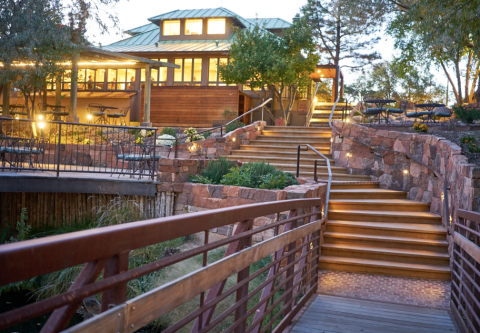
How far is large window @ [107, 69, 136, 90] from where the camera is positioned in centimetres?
2317

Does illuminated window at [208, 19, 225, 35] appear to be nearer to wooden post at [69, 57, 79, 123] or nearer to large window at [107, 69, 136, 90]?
large window at [107, 69, 136, 90]

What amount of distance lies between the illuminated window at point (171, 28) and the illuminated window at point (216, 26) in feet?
6.62

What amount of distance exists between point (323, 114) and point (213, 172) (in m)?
12.5

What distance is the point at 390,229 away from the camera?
7613 millimetres

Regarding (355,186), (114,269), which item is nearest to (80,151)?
(355,186)

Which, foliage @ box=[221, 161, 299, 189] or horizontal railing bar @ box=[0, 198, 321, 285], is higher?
horizontal railing bar @ box=[0, 198, 321, 285]

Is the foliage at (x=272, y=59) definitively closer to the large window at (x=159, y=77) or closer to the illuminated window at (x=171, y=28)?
the large window at (x=159, y=77)

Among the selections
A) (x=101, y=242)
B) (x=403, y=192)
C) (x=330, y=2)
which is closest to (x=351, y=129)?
(x=403, y=192)

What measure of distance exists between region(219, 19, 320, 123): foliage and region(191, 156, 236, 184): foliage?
8734 millimetres

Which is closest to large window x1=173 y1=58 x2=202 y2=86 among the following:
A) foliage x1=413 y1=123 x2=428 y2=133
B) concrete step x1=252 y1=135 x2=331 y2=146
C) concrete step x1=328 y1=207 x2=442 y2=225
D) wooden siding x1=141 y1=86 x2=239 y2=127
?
wooden siding x1=141 y1=86 x2=239 y2=127

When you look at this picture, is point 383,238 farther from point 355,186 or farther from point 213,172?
point 213,172

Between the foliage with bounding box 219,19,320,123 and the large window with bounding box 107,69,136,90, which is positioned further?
the large window with bounding box 107,69,136,90

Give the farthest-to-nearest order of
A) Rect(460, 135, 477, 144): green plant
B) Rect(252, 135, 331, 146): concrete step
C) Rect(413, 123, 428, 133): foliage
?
1. Rect(252, 135, 331, 146): concrete step
2. Rect(413, 123, 428, 133): foliage
3. Rect(460, 135, 477, 144): green plant

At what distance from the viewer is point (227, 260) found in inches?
90.1
